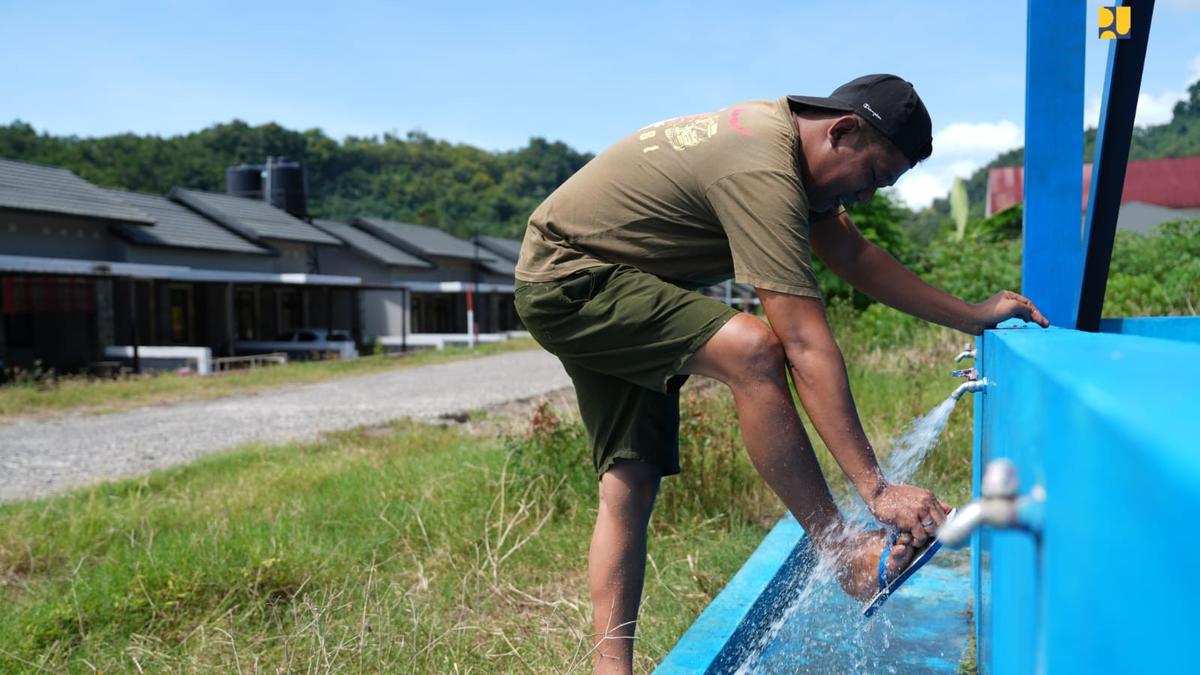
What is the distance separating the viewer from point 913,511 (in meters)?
1.87

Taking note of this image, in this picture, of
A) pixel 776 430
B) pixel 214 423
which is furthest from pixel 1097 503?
pixel 214 423

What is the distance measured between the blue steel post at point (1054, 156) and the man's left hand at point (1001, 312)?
160mm

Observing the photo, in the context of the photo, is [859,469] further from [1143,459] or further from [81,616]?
[81,616]

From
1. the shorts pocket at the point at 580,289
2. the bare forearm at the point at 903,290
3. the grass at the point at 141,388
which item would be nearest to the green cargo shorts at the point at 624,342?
the shorts pocket at the point at 580,289

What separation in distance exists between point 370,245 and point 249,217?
655 centimetres

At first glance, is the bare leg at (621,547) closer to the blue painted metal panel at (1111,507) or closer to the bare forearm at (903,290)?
the bare forearm at (903,290)

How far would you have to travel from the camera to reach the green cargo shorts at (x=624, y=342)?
2207 millimetres

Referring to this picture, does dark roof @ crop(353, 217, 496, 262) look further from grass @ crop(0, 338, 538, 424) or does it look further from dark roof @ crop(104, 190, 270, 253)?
grass @ crop(0, 338, 538, 424)

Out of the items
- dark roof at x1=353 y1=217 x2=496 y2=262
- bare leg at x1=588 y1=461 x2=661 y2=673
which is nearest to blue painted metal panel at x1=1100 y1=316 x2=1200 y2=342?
bare leg at x1=588 y1=461 x2=661 y2=673

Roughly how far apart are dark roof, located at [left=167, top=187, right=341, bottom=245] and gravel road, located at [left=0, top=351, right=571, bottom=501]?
46.1 ft

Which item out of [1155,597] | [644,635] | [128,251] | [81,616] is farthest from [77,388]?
[1155,597]

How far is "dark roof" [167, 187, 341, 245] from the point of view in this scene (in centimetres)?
3053

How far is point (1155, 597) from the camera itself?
540mm

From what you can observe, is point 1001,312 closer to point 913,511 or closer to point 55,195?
point 913,511
